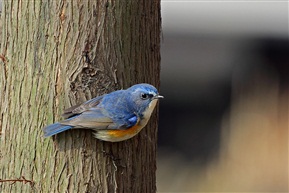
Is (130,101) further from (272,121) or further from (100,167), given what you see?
(272,121)

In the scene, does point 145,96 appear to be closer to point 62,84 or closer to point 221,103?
point 62,84

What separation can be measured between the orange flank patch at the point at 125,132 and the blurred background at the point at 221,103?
14.3 feet

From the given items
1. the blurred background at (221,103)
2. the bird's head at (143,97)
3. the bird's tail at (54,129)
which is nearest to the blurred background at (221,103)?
the blurred background at (221,103)

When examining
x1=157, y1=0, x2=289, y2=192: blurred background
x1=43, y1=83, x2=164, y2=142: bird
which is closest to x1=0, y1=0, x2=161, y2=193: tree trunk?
x1=43, y1=83, x2=164, y2=142: bird

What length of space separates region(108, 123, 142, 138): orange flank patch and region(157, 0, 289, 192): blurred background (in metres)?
4.36

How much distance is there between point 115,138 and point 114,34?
1.59 feet

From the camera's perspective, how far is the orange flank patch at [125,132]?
2861 mm

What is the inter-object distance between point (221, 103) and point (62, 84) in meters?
Result: 4.93

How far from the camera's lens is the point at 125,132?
9.49 ft

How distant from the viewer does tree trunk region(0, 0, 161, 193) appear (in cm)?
288

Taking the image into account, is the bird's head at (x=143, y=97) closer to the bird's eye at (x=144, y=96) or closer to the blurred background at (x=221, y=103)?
the bird's eye at (x=144, y=96)

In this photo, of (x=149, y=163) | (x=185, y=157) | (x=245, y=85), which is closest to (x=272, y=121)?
(x=245, y=85)

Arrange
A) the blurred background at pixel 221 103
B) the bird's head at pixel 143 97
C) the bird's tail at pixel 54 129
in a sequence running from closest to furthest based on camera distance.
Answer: the bird's tail at pixel 54 129, the bird's head at pixel 143 97, the blurred background at pixel 221 103

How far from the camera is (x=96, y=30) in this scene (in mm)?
2920
